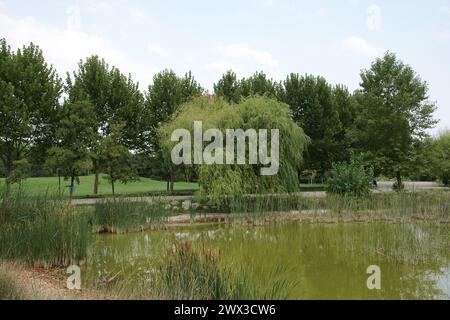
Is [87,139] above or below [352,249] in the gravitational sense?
above

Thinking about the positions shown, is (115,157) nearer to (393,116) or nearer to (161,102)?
(161,102)

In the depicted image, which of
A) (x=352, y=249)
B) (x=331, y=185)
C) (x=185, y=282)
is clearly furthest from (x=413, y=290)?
(x=331, y=185)

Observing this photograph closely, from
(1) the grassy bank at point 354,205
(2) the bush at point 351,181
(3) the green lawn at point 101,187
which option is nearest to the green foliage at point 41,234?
(1) the grassy bank at point 354,205

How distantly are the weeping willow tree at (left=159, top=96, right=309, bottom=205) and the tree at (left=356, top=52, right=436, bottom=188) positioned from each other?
711cm

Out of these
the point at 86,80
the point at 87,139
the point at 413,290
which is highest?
the point at 86,80

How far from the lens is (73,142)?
1897 centimetres

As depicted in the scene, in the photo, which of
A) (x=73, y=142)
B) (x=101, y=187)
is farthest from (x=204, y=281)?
(x=101, y=187)

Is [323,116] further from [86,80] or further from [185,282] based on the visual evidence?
[185,282]

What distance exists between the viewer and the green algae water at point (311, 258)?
6.64 metres

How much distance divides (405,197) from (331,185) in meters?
4.02

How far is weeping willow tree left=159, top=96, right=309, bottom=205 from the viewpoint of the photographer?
1511cm

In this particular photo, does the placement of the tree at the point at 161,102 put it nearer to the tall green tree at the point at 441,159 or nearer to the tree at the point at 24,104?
the tree at the point at 24,104

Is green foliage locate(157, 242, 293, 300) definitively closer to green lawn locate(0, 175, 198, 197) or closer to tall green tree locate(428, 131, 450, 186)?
green lawn locate(0, 175, 198, 197)

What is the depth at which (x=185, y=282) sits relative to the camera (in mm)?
5398
